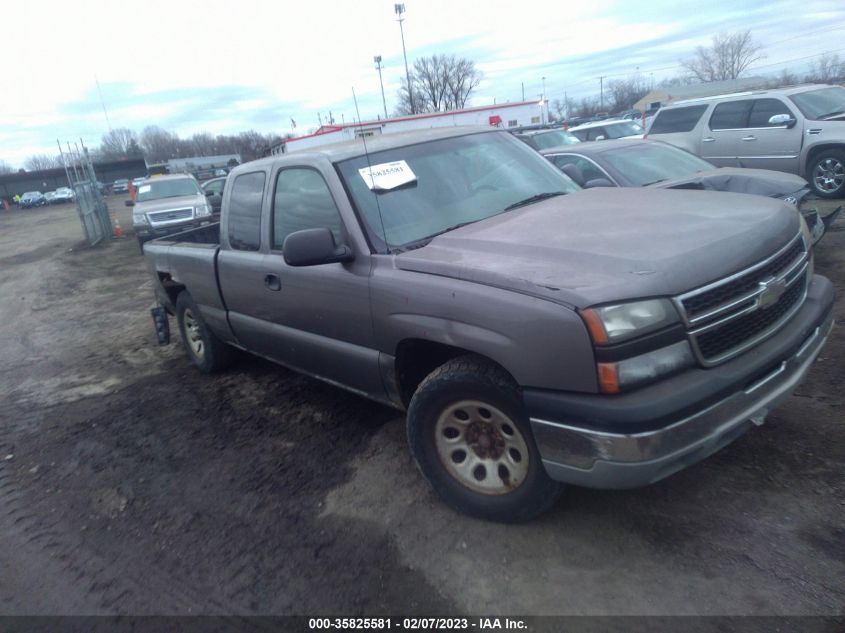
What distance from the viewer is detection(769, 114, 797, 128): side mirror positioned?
10.4 meters

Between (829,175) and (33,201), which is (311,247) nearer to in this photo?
(829,175)

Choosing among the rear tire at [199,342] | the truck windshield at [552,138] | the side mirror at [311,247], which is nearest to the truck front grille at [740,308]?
the side mirror at [311,247]

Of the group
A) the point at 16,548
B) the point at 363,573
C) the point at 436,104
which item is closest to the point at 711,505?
the point at 363,573

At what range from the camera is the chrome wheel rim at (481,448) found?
3059 mm

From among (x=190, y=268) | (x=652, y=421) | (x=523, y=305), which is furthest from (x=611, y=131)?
(x=652, y=421)

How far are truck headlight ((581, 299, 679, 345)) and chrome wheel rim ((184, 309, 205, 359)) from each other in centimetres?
444

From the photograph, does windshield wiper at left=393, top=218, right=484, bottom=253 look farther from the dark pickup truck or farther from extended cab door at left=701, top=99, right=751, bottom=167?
extended cab door at left=701, top=99, right=751, bottom=167

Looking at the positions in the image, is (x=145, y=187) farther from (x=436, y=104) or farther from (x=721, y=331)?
(x=436, y=104)

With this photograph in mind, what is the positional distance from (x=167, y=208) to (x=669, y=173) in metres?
13.2

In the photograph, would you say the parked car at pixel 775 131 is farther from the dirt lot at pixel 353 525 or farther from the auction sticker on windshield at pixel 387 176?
the auction sticker on windshield at pixel 387 176

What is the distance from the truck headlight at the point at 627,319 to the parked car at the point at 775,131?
937 cm

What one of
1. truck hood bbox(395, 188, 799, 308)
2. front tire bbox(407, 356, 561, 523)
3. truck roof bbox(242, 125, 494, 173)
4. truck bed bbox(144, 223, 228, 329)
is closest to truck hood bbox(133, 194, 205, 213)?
truck bed bbox(144, 223, 228, 329)

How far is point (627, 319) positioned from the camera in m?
2.56

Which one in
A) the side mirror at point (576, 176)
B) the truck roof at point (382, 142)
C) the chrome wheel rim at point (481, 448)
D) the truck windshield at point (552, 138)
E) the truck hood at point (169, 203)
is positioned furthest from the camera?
the truck hood at point (169, 203)
